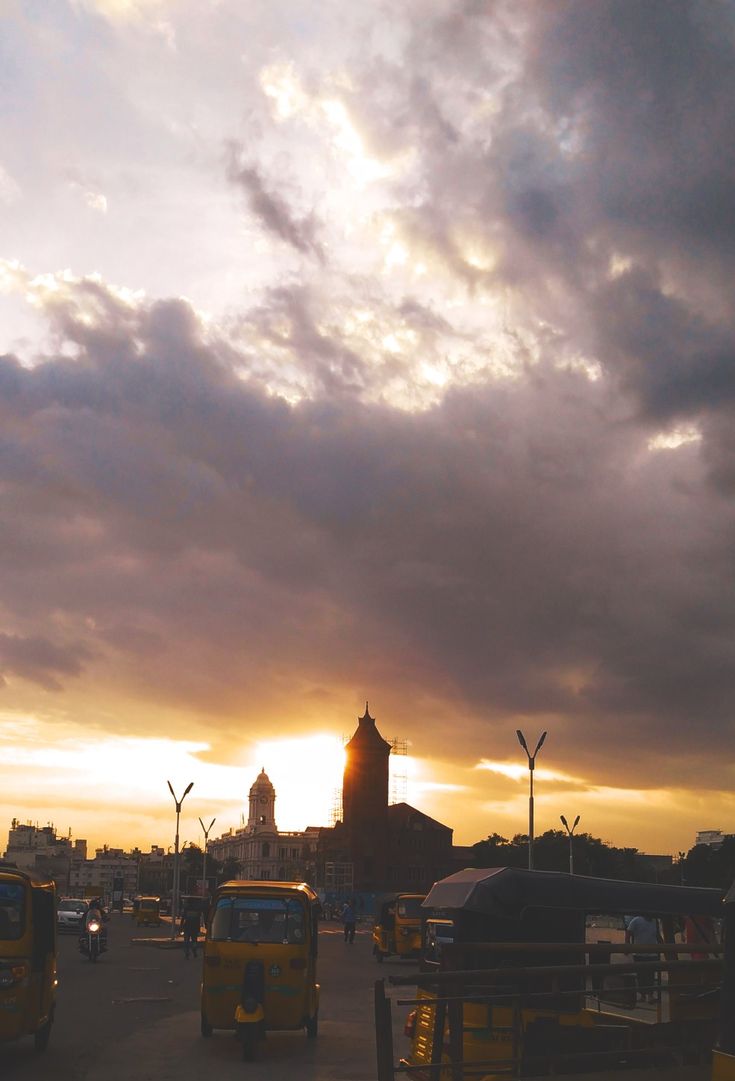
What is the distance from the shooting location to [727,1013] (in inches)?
285

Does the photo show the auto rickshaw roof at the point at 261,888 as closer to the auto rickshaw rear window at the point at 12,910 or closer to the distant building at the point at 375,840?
the auto rickshaw rear window at the point at 12,910

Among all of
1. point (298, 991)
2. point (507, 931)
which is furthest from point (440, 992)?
point (298, 991)

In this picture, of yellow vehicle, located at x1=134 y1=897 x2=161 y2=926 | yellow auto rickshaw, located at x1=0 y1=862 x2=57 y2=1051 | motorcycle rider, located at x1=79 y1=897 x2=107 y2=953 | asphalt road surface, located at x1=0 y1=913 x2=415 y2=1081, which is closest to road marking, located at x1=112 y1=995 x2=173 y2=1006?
asphalt road surface, located at x1=0 y1=913 x2=415 y2=1081

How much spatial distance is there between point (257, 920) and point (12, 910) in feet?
13.8

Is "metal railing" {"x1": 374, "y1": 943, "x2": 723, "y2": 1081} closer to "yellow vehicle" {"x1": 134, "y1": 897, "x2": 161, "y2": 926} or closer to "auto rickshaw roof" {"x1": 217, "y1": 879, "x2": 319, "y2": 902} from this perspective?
"auto rickshaw roof" {"x1": 217, "y1": 879, "x2": 319, "y2": 902}

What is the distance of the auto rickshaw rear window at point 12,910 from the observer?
1432 centimetres

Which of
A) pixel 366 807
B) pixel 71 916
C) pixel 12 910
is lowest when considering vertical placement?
pixel 71 916

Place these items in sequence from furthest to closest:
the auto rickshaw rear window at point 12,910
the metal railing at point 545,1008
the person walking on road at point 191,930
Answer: the person walking on road at point 191,930
the auto rickshaw rear window at point 12,910
the metal railing at point 545,1008

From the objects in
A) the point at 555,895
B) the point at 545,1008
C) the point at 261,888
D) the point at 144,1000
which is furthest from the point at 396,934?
the point at 545,1008

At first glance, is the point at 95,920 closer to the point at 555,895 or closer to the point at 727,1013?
the point at 555,895

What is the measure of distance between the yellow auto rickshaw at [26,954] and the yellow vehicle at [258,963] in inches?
97.0

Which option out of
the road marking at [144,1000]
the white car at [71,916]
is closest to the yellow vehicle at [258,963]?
the road marking at [144,1000]

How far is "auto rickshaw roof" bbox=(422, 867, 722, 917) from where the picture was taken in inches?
466

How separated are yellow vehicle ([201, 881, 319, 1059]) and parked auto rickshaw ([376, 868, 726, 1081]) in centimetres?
392
